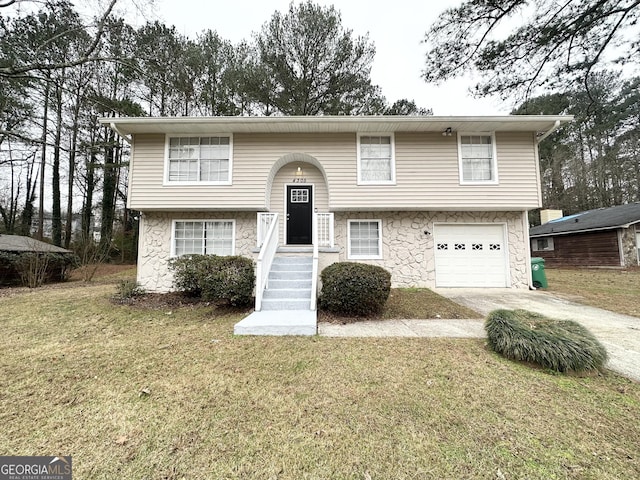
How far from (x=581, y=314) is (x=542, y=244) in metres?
16.2

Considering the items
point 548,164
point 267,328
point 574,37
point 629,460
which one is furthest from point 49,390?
point 548,164

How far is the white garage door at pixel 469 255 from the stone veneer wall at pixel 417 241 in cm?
21

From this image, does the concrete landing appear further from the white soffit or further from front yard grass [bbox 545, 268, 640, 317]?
front yard grass [bbox 545, 268, 640, 317]

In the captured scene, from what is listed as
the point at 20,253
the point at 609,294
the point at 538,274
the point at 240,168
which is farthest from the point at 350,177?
the point at 20,253

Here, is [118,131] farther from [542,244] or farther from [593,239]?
[542,244]

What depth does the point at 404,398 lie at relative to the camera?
8.19 feet

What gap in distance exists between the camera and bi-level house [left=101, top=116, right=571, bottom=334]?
7727 millimetres

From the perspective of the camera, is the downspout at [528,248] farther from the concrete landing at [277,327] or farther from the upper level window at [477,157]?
the concrete landing at [277,327]

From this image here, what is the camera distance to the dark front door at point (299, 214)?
859 cm

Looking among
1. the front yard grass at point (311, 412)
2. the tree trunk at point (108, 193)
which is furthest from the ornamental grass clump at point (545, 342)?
the tree trunk at point (108, 193)

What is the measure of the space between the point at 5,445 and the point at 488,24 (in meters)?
10.4

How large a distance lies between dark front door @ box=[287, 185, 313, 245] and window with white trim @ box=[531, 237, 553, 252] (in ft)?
58.1

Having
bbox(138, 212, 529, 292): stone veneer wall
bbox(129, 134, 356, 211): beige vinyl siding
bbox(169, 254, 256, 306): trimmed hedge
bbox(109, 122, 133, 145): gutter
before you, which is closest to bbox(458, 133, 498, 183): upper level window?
bbox(138, 212, 529, 292): stone veneer wall

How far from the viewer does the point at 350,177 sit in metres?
7.92
